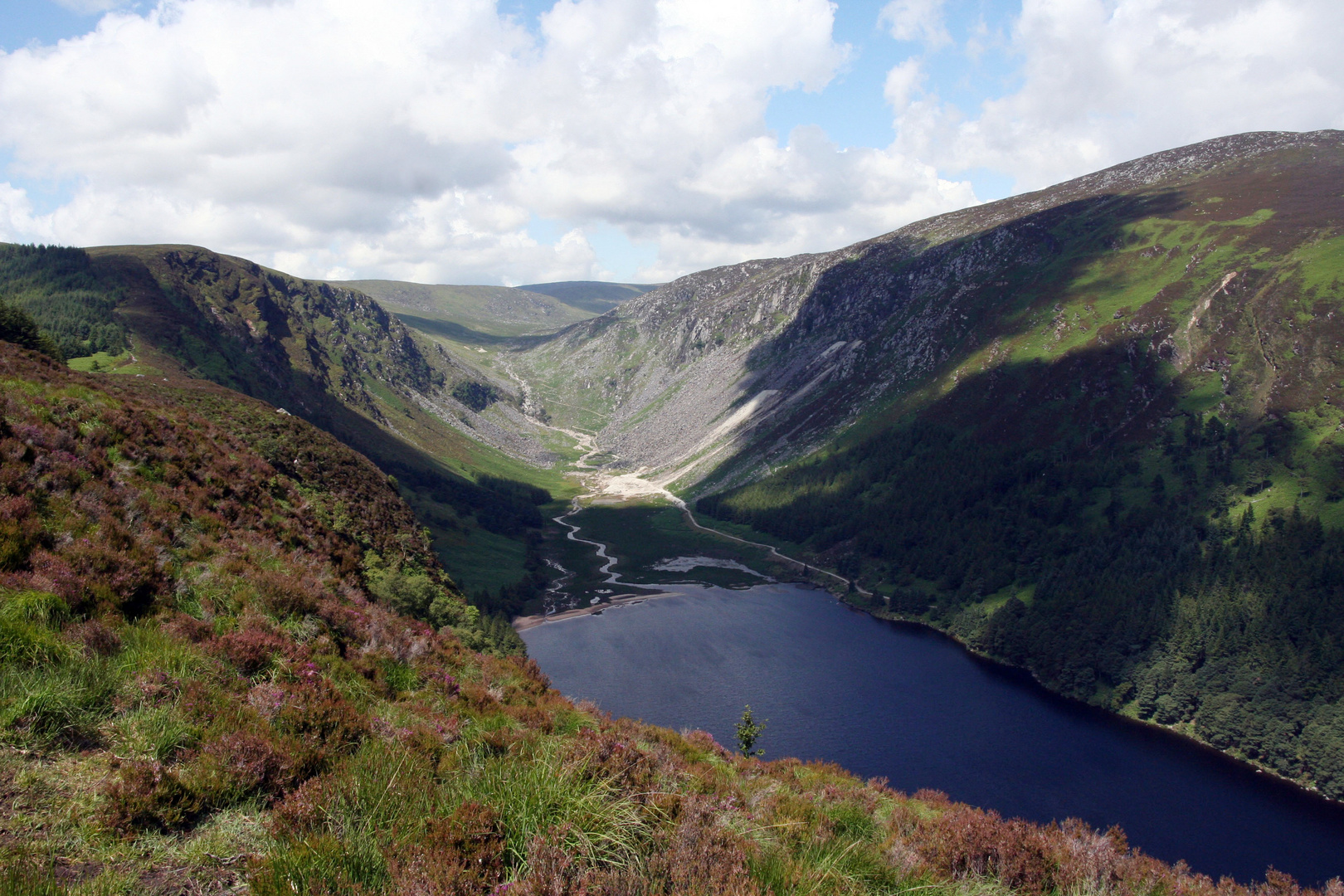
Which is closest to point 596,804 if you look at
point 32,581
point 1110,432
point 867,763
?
point 32,581

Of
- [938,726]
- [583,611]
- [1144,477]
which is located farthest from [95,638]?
[1144,477]

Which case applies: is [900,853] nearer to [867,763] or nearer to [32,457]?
[32,457]

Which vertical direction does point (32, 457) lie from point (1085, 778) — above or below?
above

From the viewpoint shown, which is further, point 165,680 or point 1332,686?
point 1332,686

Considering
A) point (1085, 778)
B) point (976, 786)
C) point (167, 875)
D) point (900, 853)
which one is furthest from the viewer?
point (1085, 778)

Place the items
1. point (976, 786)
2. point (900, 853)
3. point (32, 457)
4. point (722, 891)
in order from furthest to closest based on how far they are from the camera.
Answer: point (976, 786), point (32, 457), point (900, 853), point (722, 891)

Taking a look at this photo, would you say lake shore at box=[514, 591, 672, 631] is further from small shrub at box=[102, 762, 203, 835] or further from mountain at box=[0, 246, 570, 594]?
small shrub at box=[102, 762, 203, 835]

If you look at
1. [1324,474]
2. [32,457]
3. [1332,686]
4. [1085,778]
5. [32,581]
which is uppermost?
[32,457]

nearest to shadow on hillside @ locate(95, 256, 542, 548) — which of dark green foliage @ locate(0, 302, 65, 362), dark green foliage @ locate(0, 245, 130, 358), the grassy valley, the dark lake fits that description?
the grassy valley
